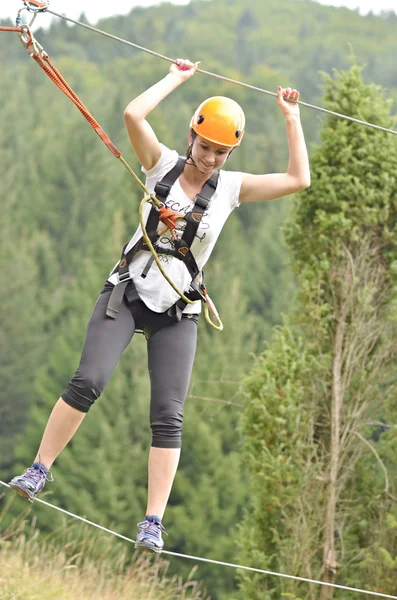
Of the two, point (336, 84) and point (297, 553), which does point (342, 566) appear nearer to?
point (297, 553)

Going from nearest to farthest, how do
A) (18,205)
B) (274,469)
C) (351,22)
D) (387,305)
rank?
(274,469), (387,305), (18,205), (351,22)

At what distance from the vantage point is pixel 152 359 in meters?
4.67

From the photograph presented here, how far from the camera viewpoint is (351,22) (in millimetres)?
105562

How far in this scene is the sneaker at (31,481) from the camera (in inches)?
177

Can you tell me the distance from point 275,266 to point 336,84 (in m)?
26.6

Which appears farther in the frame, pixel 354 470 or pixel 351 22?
pixel 351 22

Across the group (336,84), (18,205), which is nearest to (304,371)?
(336,84)

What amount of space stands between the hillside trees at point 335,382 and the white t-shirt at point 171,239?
516 centimetres

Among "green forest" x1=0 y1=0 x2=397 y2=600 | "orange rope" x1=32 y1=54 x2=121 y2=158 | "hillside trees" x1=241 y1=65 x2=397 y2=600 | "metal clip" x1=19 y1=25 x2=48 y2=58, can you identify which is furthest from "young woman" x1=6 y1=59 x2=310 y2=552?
"hillside trees" x1=241 y1=65 x2=397 y2=600

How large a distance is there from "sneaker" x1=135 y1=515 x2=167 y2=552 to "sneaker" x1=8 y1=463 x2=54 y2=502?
1.54ft

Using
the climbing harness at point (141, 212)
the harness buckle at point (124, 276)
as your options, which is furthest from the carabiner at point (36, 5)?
the harness buckle at point (124, 276)

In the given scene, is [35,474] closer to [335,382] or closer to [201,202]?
[201,202]

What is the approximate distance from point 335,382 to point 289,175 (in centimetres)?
573

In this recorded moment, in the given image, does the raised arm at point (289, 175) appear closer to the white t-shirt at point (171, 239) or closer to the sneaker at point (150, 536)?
the white t-shirt at point (171, 239)
